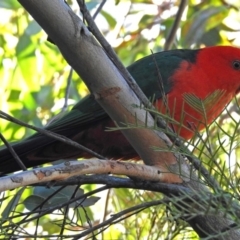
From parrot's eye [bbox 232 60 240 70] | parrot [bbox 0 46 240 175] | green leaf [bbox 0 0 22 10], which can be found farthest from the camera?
green leaf [bbox 0 0 22 10]

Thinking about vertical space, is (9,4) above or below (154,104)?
above

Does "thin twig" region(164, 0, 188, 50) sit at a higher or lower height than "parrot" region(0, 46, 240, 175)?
higher

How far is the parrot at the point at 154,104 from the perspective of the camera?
2066 millimetres

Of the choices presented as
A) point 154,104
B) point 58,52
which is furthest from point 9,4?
point 154,104

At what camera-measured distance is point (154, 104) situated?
79.8 inches

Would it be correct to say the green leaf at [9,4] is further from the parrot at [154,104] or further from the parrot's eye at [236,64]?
the parrot's eye at [236,64]

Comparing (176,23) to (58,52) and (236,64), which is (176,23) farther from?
(58,52)

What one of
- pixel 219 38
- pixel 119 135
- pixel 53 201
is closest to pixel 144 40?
pixel 219 38

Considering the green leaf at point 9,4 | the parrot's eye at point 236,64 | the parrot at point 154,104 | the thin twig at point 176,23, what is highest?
the green leaf at point 9,4

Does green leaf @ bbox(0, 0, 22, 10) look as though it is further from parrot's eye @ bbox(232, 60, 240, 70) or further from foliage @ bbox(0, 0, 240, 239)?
parrot's eye @ bbox(232, 60, 240, 70)

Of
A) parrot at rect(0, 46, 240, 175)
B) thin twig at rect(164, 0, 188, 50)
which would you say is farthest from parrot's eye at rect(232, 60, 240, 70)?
thin twig at rect(164, 0, 188, 50)

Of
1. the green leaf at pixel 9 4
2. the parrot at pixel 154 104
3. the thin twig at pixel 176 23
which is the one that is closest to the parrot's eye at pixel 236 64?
the parrot at pixel 154 104

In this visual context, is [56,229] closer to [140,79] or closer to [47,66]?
[140,79]

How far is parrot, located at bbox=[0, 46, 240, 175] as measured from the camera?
6.78ft
